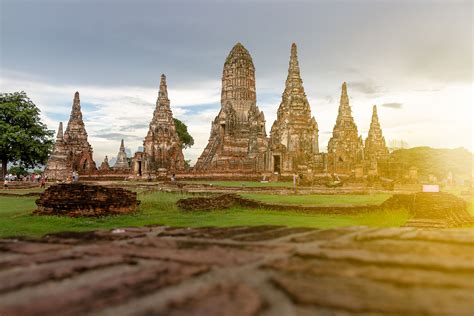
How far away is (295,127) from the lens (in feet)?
127

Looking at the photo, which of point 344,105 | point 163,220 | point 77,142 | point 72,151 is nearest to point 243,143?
point 344,105

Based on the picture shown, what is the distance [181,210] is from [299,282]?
414 inches

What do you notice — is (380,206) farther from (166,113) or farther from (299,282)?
(166,113)

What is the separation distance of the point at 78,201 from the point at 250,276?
9095 mm

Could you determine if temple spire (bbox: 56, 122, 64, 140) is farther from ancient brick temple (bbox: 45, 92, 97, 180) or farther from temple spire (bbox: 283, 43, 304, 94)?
temple spire (bbox: 283, 43, 304, 94)

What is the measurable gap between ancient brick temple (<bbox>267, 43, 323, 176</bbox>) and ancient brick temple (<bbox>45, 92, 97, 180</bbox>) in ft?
64.0

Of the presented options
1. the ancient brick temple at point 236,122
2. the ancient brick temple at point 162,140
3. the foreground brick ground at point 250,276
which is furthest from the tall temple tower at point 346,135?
the foreground brick ground at point 250,276

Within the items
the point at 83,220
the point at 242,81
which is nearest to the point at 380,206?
the point at 83,220

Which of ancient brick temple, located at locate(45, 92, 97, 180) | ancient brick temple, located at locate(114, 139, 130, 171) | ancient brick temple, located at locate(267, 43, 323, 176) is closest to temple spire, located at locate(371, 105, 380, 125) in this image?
ancient brick temple, located at locate(267, 43, 323, 176)

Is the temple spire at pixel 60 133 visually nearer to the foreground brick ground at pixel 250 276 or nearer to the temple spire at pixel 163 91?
the temple spire at pixel 163 91

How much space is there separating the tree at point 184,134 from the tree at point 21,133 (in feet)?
89.6

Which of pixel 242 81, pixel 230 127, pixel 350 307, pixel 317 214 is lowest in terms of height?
pixel 317 214

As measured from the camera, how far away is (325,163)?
36.6 metres

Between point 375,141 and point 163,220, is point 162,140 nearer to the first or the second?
point 375,141
